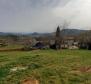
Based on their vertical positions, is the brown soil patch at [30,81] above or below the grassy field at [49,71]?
below

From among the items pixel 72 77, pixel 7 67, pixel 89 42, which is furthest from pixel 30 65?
pixel 89 42

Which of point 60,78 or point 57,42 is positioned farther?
→ point 57,42

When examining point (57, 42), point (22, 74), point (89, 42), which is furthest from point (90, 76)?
point (57, 42)

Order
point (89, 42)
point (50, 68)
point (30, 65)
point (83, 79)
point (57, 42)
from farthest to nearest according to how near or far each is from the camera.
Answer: point (57, 42) < point (89, 42) < point (30, 65) < point (50, 68) < point (83, 79)

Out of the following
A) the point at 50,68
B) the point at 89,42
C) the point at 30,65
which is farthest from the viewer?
the point at 89,42

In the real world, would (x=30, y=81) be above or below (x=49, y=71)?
below

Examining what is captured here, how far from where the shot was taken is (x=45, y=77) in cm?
1847

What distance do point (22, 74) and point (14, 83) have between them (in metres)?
1.98

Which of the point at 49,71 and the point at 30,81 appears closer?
the point at 30,81

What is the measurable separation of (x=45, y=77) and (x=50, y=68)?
228 centimetres

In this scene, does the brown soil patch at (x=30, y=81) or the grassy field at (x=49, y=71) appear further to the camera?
the grassy field at (x=49, y=71)

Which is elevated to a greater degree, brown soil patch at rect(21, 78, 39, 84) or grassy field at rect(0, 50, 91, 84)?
grassy field at rect(0, 50, 91, 84)

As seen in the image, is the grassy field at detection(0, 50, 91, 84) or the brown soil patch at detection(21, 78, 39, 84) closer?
the brown soil patch at detection(21, 78, 39, 84)

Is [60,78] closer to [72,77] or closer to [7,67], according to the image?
[72,77]
